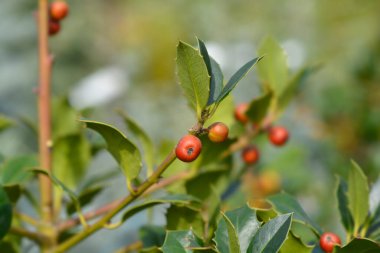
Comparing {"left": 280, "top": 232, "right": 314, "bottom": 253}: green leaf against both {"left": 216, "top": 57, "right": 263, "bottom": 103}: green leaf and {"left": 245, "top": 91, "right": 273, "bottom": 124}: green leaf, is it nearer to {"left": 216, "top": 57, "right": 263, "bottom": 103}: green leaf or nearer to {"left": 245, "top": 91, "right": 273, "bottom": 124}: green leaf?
{"left": 216, "top": 57, "right": 263, "bottom": 103}: green leaf

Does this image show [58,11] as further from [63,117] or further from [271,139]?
[271,139]

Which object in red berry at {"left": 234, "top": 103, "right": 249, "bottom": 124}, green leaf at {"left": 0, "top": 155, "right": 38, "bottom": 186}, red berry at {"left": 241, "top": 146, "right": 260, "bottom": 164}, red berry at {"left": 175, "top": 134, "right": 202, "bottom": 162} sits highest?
red berry at {"left": 175, "top": 134, "right": 202, "bottom": 162}

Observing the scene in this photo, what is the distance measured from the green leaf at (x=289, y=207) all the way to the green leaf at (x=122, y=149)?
0.12 meters

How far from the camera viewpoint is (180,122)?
346cm

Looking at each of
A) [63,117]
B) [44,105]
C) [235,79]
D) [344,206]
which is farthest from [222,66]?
[235,79]

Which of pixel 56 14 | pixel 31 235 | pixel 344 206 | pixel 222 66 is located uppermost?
pixel 56 14

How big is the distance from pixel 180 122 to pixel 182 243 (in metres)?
2.94

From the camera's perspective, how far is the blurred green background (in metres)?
1.49

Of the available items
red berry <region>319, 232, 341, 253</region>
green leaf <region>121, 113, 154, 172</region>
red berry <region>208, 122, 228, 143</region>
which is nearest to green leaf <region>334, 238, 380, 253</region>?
red berry <region>319, 232, 341, 253</region>

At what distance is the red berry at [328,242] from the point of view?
20.7 inches

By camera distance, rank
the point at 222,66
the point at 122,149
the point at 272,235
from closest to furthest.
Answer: the point at 272,235 → the point at 122,149 → the point at 222,66

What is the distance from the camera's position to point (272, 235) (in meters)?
0.47

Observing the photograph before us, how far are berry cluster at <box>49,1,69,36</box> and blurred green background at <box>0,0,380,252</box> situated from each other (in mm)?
122

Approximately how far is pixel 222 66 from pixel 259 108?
214 cm
